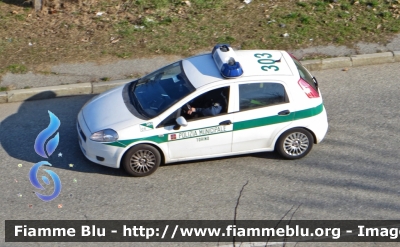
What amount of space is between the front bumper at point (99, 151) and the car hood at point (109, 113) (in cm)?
15

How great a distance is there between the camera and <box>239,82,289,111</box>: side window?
941 cm

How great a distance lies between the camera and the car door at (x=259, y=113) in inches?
370

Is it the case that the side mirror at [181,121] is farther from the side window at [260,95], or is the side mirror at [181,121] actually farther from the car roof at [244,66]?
the side window at [260,95]

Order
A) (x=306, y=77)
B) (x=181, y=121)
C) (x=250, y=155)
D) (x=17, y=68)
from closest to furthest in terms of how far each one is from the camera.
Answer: (x=181, y=121), (x=306, y=77), (x=250, y=155), (x=17, y=68)

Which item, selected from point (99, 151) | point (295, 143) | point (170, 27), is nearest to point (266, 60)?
point (295, 143)

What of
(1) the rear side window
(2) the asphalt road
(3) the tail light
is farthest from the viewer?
(1) the rear side window

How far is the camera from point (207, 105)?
938 centimetres

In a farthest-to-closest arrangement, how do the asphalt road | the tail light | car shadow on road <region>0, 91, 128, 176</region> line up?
car shadow on road <region>0, 91, 128, 176</region> → the tail light → the asphalt road

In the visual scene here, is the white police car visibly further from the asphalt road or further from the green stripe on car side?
the asphalt road

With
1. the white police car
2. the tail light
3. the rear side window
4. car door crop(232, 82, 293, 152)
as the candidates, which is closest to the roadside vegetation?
the rear side window

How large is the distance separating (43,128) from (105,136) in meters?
2.02

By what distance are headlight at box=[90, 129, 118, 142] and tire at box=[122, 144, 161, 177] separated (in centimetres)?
30

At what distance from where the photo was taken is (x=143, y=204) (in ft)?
29.4

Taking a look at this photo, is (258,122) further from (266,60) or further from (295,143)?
(266,60)
